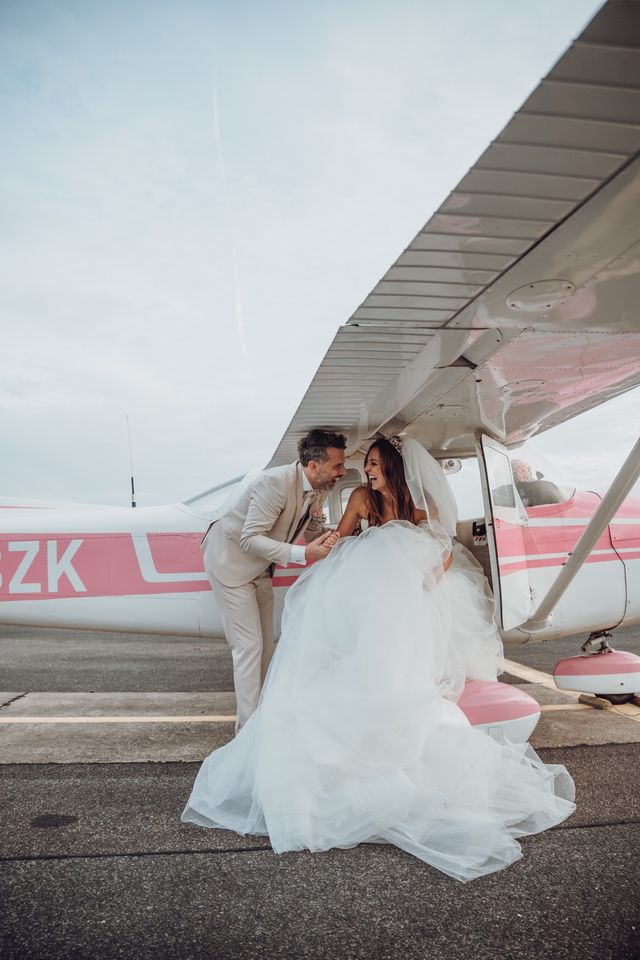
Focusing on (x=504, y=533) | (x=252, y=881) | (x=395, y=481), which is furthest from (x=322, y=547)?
(x=252, y=881)

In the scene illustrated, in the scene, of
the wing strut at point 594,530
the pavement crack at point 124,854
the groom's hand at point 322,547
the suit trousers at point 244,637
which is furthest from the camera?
the suit trousers at point 244,637

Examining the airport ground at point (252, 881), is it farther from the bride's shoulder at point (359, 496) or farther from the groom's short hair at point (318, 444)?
the groom's short hair at point (318, 444)

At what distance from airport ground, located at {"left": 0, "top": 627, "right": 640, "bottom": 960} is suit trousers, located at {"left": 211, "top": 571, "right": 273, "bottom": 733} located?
12.8 inches

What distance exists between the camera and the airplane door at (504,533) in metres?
3.67

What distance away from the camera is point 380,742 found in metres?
2.55

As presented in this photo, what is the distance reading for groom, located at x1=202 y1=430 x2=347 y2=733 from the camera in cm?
354

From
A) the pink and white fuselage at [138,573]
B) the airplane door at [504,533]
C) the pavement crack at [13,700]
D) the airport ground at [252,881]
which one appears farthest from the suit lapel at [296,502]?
the pavement crack at [13,700]

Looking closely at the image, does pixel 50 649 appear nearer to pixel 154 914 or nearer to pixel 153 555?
pixel 153 555

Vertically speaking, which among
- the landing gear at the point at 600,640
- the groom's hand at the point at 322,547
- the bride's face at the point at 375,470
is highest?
the bride's face at the point at 375,470

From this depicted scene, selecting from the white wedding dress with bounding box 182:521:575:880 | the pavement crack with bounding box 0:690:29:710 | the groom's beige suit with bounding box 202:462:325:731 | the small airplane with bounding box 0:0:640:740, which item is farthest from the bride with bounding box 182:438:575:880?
the pavement crack with bounding box 0:690:29:710

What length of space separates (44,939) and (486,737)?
1.65 meters

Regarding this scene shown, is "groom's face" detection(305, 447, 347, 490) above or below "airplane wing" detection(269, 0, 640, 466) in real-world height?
below

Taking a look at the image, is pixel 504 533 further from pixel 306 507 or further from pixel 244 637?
pixel 244 637

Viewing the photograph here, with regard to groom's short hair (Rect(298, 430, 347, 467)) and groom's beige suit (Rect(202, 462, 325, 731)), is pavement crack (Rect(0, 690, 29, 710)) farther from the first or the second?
groom's short hair (Rect(298, 430, 347, 467))
